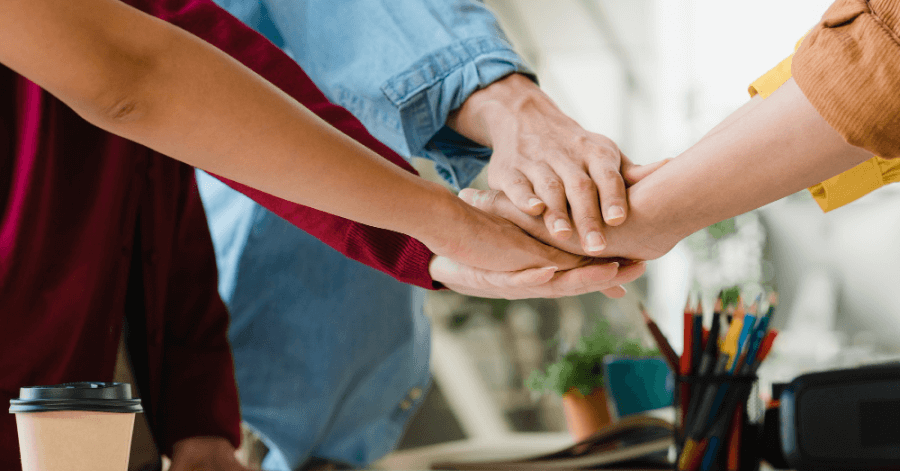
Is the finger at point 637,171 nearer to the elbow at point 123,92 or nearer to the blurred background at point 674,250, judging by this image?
the elbow at point 123,92

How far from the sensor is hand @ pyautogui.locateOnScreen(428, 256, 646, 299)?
761 millimetres

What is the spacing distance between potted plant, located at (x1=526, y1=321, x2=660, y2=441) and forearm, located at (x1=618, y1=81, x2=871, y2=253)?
425 millimetres

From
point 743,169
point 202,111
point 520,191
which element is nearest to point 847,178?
point 743,169

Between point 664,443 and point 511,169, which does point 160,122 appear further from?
point 664,443

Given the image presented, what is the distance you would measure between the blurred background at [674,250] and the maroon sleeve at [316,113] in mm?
1369

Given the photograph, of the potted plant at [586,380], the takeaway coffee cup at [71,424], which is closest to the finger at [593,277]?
the potted plant at [586,380]

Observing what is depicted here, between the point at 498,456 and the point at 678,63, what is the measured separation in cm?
203

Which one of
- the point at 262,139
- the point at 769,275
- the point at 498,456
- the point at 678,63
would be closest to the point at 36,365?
the point at 262,139

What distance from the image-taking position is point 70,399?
0.38 m

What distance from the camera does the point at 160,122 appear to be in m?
0.41

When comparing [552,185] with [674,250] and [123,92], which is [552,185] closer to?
[123,92]

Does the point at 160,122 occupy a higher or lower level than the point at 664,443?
higher

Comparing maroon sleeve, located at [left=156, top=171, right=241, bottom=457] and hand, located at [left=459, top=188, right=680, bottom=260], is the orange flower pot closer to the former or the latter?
hand, located at [left=459, top=188, right=680, bottom=260]

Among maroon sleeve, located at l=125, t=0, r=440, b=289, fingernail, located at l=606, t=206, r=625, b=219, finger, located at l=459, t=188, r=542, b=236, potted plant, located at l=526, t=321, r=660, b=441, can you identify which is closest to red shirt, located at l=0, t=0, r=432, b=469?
maroon sleeve, located at l=125, t=0, r=440, b=289
